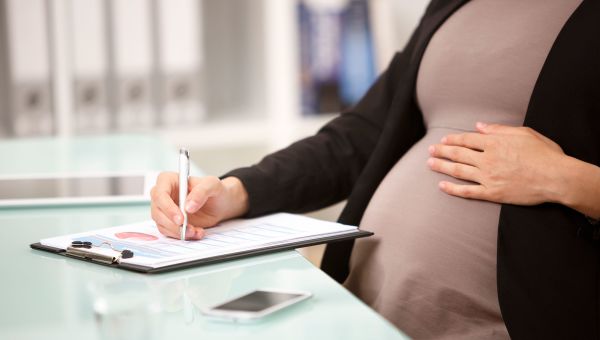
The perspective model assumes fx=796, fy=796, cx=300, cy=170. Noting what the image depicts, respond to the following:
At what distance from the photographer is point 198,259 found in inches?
30.9

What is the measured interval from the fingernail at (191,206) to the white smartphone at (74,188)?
0.25 metres

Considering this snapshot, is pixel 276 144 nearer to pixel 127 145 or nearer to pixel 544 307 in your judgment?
pixel 127 145

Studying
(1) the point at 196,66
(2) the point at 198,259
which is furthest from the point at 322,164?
(1) the point at 196,66

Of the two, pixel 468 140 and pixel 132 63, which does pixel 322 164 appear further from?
pixel 132 63

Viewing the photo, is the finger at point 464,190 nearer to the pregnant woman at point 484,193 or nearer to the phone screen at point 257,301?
the pregnant woman at point 484,193

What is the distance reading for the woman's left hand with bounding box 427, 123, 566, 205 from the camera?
3.04 feet

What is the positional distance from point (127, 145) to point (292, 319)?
113 cm

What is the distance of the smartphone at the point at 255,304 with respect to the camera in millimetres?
618

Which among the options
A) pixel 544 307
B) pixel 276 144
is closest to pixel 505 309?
pixel 544 307

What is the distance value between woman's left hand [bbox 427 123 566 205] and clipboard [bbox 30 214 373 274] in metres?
0.18

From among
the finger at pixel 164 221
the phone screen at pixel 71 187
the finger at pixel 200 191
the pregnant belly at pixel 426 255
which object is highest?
the finger at pixel 200 191

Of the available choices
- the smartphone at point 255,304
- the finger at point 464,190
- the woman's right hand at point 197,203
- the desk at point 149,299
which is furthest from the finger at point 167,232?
the finger at point 464,190

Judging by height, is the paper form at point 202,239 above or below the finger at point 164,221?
below

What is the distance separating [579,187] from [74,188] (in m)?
0.74
